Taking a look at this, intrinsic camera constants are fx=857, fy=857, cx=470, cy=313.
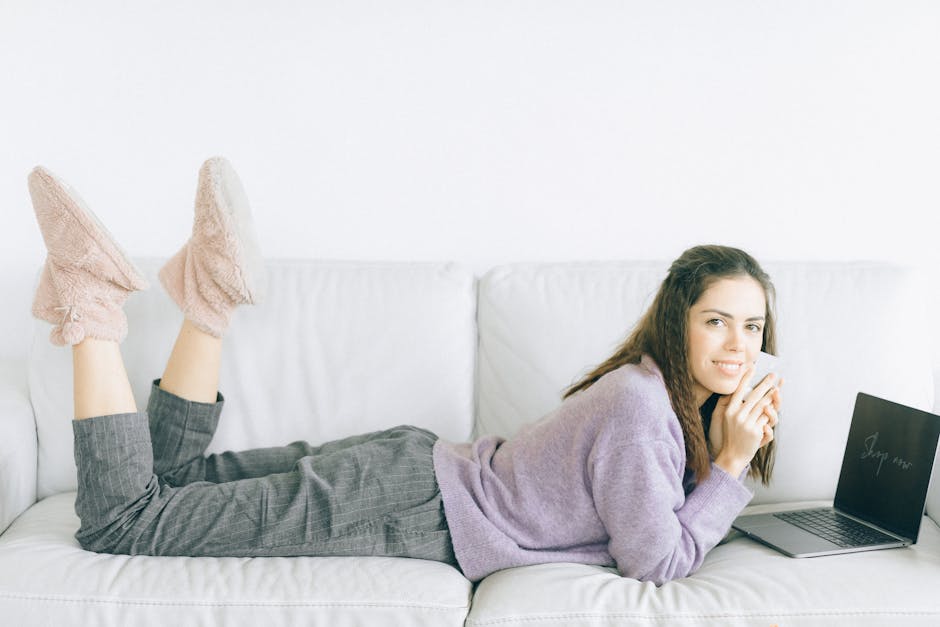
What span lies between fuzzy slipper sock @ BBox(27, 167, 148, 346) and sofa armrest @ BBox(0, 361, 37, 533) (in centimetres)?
29

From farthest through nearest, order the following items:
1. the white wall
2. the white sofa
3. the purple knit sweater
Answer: the white wall
the white sofa
the purple knit sweater

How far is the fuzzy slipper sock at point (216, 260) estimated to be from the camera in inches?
62.0

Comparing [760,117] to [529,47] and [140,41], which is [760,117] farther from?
[140,41]

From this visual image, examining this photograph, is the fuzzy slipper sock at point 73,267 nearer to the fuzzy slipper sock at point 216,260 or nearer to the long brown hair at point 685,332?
the fuzzy slipper sock at point 216,260

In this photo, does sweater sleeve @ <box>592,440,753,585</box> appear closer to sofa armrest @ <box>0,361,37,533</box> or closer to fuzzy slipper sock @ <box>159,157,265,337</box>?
fuzzy slipper sock @ <box>159,157,265,337</box>

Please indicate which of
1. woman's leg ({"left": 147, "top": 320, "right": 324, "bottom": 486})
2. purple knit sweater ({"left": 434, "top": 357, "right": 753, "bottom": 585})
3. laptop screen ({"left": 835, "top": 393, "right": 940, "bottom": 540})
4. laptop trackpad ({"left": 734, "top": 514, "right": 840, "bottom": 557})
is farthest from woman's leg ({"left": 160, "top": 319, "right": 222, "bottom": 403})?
laptop screen ({"left": 835, "top": 393, "right": 940, "bottom": 540})

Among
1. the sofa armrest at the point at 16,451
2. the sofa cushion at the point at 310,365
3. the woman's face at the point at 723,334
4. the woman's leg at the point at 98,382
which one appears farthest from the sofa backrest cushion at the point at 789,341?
the sofa armrest at the point at 16,451

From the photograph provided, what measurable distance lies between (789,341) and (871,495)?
1.15 ft

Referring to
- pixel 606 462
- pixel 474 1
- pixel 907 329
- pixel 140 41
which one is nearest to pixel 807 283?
pixel 907 329

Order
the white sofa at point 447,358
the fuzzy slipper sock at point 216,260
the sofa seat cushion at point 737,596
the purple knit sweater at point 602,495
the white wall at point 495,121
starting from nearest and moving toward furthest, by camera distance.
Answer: the sofa seat cushion at point 737,596, the purple knit sweater at point 602,495, the fuzzy slipper sock at point 216,260, the white sofa at point 447,358, the white wall at point 495,121

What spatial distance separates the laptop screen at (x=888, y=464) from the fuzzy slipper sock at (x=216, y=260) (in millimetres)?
1159

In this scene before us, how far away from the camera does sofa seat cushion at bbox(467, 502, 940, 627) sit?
1.23 meters

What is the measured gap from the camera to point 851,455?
1579 millimetres

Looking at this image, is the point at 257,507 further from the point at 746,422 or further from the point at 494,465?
the point at 746,422
